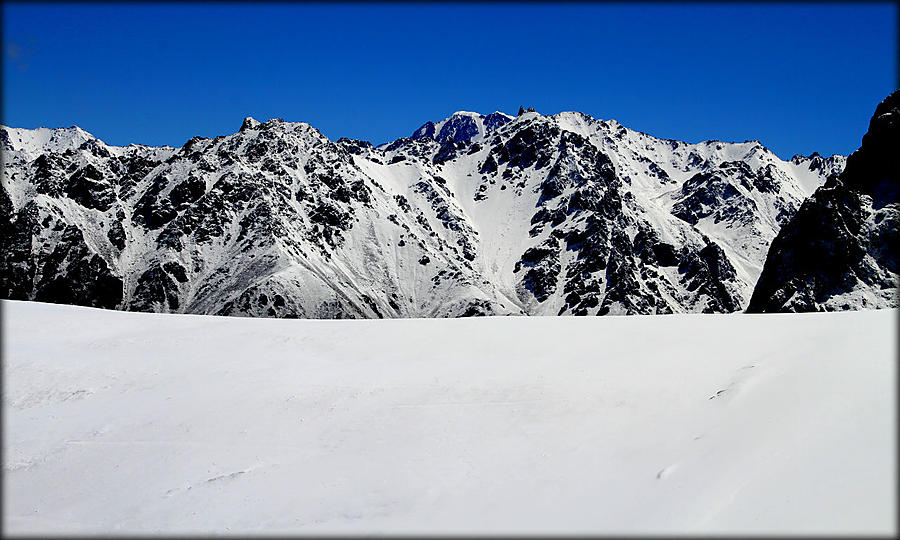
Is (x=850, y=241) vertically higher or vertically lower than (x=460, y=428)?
lower

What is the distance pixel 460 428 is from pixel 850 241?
382ft

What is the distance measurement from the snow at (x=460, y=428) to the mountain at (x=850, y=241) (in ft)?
310

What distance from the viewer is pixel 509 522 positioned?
15562mm

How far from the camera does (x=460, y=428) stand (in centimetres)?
2219

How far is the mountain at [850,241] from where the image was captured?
112062 millimetres

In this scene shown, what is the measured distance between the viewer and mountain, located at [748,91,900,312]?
112062 mm

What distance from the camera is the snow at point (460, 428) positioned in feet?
51.1

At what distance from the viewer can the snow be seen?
15.6 m

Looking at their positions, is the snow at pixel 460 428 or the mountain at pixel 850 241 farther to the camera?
the mountain at pixel 850 241

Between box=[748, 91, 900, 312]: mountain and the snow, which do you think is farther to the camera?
box=[748, 91, 900, 312]: mountain

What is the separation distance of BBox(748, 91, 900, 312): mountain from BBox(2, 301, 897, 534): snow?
9452cm

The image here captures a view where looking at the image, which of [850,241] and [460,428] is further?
[850,241]

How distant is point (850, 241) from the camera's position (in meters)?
116

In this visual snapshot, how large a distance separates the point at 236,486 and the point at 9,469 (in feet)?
27.7
